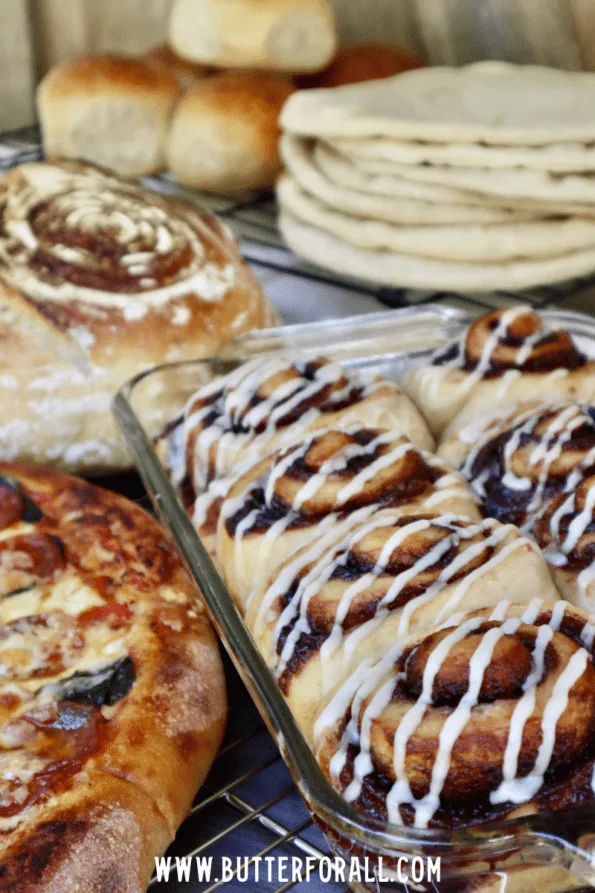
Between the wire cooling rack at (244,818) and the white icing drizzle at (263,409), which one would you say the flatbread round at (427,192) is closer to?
the white icing drizzle at (263,409)

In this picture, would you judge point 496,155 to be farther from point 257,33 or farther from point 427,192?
point 257,33

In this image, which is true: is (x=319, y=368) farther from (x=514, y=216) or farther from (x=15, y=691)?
(x=514, y=216)

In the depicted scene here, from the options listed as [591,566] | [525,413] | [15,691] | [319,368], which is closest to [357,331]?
[319,368]

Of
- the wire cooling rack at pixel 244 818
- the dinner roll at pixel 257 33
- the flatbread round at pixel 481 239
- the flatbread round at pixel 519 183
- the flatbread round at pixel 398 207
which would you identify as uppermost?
the dinner roll at pixel 257 33

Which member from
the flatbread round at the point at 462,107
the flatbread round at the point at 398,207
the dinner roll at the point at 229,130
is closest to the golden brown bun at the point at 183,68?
the dinner roll at the point at 229,130

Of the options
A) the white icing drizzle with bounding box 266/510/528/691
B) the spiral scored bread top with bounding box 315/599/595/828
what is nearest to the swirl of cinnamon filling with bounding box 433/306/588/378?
the white icing drizzle with bounding box 266/510/528/691

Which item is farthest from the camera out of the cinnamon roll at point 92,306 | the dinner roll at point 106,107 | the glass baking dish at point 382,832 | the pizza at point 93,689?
the dinner roll at point 106,107
